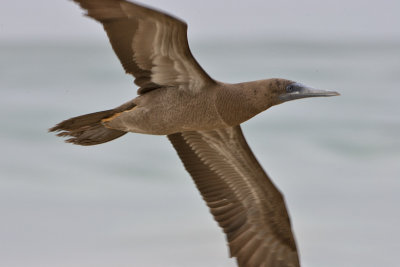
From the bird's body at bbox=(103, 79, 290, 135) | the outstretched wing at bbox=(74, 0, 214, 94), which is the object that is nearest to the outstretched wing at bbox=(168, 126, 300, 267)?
the bird's body at bbox=(103, 79, 290, 135)

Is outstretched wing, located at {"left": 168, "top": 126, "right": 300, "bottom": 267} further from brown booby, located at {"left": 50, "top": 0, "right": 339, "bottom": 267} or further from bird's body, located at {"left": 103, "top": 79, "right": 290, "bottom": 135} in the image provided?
bird's body, located at {"left": 103, "top": 79, "right": 290, "bottom": 135}

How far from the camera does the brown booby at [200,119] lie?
654 cm

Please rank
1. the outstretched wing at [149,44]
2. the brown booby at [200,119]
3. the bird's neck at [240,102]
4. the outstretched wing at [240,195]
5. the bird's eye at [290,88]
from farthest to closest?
1. the outstretched wing at [240,195]
2. the bird's eye at [290,88]
3. the bird's neck at [240,102]
4. the brown booby at [200,119]
5. the outstretched wing at [149,44]

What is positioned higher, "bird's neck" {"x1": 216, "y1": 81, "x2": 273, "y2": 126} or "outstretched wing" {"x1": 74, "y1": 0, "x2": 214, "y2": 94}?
"outstretched wing" {"x1": 74, "y1": 0, "x2": 214, "y2": 94}

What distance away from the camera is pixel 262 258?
7762 millimetres

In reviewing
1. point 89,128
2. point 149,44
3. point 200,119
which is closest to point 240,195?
point 200,119

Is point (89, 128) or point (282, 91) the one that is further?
point (89, 128)

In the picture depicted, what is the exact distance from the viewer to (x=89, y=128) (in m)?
Result: 7.07

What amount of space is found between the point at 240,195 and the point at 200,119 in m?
1.49

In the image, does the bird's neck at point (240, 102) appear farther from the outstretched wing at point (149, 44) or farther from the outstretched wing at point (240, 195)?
the outstretched wing at point (240, 195)

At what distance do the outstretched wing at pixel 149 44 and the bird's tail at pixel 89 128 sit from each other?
0.37m

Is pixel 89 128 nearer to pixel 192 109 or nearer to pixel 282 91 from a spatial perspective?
pixel 192 109

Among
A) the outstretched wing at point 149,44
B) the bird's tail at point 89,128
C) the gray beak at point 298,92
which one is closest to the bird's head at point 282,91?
the gray beak at point 298,92

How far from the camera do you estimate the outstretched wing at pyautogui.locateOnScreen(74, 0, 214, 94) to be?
6.25 m
